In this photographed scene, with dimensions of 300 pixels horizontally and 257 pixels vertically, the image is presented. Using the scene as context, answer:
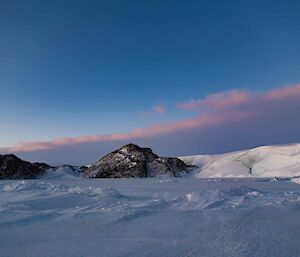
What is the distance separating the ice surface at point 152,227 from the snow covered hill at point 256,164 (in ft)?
20.5

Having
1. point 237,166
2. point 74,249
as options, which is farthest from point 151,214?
point 237,166

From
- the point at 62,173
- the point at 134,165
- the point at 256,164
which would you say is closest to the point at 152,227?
the point at 134,165

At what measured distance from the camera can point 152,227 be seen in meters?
2.66

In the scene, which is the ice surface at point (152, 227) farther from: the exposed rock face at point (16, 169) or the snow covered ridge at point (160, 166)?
the exposed rock face at point (16, 169)

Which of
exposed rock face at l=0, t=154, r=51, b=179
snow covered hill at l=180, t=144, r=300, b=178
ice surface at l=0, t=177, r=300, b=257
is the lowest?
ice surface at l=0, t=177, r=300, b=257

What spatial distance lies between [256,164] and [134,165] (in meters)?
3.78

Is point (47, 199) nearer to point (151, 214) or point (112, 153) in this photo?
point (151, 214)

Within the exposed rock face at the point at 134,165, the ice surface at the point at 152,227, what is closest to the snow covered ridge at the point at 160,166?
the exposed rock face at the point at 134,165

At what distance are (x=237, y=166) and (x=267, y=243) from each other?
29.4 ft

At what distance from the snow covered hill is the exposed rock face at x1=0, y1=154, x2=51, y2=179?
526 centimetres

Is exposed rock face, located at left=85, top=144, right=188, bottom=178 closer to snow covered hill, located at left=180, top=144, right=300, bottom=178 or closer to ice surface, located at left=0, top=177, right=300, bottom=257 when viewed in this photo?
snow covered hill, located at left=180, top=144, right=300, bottom=178

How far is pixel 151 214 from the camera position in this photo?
316 cm

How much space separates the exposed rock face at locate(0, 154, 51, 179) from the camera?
36.4 feet

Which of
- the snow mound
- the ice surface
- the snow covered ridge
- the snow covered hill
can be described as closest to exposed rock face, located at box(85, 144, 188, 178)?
the snow covered ridge
